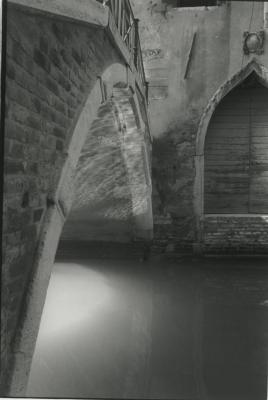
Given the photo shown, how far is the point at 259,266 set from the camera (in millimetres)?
6109

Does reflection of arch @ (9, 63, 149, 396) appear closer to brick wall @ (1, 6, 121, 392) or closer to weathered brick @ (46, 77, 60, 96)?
brick wall @ (1, 6, 121, 392)

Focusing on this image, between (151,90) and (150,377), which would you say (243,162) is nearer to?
(151,90)

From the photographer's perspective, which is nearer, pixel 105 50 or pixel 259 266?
pixel 105 50

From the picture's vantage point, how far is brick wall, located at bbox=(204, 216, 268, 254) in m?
6.55

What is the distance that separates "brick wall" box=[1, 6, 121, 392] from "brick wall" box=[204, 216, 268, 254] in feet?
16.1

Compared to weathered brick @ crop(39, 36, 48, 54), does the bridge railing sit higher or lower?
higher

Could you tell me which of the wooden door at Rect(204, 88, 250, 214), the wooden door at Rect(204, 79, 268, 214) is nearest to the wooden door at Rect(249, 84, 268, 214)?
the wooden door at Rect(204, 79, 268, 214)

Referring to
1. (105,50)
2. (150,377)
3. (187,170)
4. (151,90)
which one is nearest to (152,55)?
(151,90)

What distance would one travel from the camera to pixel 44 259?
1.92 m

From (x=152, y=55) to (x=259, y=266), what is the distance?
3.79 meters

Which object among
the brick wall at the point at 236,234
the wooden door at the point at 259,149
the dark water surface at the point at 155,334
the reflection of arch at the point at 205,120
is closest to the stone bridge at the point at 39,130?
the dark water surface at the point at 155,334


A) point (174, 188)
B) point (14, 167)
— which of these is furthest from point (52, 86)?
point (174, 188)

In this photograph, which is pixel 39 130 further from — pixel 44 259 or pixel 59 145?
pixel 44 259

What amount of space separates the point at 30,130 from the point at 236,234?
5.41m
